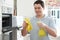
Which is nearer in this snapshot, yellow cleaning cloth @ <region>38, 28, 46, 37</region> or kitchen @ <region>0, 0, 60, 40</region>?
kitchen @ <region>0, 0, 60, 40</region>

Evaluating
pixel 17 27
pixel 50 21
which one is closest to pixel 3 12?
pixel 17 27

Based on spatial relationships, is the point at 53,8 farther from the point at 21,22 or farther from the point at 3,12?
the point at 3,12

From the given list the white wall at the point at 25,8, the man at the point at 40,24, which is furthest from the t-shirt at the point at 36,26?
the white wall at the point at 25,8

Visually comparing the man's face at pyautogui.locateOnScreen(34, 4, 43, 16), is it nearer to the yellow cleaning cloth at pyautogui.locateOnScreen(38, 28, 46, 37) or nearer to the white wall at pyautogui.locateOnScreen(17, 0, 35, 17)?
the white wall at pyautogui.locateOnScreen(17, 0, 35, 17)

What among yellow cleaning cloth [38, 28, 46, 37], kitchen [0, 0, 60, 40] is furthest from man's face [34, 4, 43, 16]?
yellow cleaning cloth [38, 28, 46, 37]

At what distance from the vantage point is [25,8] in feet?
5.71

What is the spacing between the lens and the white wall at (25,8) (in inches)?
66.5

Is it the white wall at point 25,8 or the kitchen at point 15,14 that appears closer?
the kitchen at point 15,14

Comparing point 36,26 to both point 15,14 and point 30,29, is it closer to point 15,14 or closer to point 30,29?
point 30,29

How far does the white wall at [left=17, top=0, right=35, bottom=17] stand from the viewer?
169cm

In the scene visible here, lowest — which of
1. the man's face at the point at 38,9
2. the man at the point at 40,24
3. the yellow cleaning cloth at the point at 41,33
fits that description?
the yellow cleaning cloth at the point at 41,33

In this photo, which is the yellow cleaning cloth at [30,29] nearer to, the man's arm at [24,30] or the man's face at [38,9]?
the man's arm at [24,30]

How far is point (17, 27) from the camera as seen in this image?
164 cm

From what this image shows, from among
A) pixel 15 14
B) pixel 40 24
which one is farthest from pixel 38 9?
pixel 15 14
